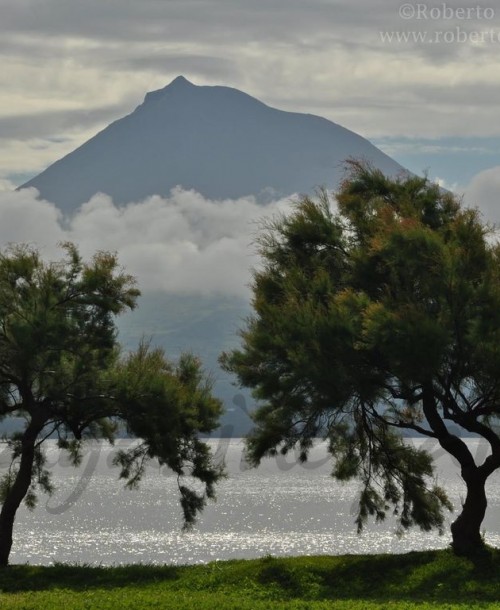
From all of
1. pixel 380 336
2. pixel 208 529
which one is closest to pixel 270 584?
pixel 380 336

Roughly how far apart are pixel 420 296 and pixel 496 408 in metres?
4.24

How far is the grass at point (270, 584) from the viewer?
2473 centimetres

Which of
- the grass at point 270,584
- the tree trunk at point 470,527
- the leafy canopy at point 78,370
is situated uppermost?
the leafy canopy at point 78,370

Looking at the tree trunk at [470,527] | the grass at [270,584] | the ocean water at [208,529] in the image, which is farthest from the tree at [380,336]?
the ocean water at [208,529]

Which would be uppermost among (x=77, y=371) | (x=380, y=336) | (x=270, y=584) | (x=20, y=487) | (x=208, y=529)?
(x=380, y=336)

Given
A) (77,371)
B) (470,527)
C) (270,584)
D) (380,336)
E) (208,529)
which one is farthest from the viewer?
(208,529)

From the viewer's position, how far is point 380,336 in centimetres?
3055

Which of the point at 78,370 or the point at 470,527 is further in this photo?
the point at 78,370

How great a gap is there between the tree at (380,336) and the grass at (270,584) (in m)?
2.86

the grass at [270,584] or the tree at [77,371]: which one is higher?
the tree at [77,371]

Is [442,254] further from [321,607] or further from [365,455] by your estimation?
[321,607]

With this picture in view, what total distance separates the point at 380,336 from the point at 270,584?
26.2 feet

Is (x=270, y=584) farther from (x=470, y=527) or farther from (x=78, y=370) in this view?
(x=78, y=370)

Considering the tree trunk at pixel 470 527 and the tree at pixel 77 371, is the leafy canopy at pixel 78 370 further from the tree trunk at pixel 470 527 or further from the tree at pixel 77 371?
the tree trunk at pixel 470 527
